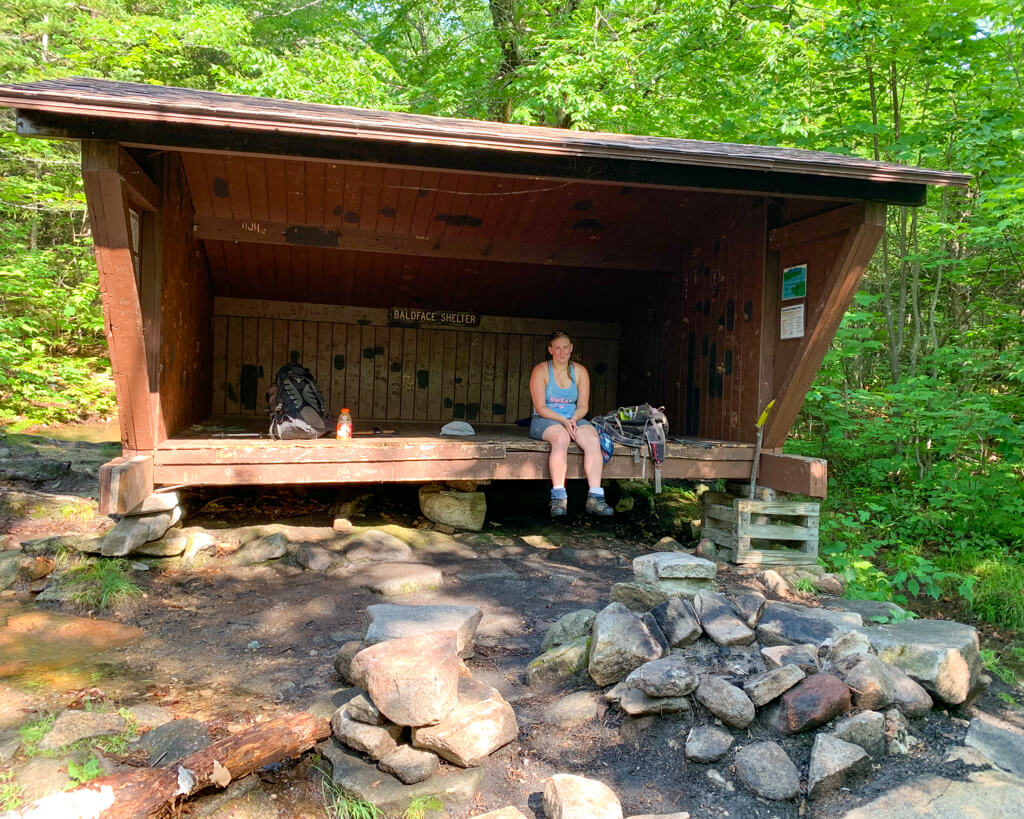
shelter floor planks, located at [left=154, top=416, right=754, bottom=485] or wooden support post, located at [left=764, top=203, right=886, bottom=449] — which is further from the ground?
wooden support post, located at [left=764, top=203, right=886, bottom=449]

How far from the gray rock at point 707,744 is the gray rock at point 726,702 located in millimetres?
59

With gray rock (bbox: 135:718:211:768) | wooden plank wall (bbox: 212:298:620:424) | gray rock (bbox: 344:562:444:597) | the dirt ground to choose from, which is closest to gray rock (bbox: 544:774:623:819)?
the dirt ground

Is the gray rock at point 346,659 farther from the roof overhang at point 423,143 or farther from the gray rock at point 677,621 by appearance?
the roof overhang at point 423,143

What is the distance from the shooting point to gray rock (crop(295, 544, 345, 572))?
4.99m

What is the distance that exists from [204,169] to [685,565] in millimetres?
4946

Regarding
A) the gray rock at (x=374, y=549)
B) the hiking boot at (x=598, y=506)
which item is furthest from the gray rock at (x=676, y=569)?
the gray rock at (x=374, y=549)

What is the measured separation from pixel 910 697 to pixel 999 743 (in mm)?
316

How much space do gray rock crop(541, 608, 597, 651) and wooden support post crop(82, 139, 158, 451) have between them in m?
3.00

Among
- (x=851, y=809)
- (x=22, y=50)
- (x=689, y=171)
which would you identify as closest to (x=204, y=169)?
(x=689, y=171)

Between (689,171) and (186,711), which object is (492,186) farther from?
(186,711)

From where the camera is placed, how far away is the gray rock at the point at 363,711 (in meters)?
2.72

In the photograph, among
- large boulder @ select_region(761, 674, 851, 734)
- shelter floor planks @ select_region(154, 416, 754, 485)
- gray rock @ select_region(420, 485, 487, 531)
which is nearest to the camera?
large boulder @ select_region(761, 674, 851, 734)

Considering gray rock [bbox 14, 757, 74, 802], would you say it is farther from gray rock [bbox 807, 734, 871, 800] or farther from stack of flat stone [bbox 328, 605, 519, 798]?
gray rock [bbox 807, 734, 871, 800]

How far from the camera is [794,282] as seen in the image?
18.5 feet
